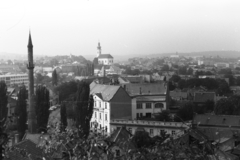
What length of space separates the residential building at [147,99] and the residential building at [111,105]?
30.9 inches

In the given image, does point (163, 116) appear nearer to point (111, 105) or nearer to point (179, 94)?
point (111, 105)

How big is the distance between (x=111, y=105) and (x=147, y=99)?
10.0ft

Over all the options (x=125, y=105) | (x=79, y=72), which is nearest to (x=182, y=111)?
(x=125, y=105)

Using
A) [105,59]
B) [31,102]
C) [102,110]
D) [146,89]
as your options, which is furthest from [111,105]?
[105,59]

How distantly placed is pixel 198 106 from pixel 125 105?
6.03 meters

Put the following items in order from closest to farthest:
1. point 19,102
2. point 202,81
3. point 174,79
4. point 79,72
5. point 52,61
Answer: point 19,102, point 202,81, point 174,79, point 79,72, point 52,61

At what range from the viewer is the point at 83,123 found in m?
15.3

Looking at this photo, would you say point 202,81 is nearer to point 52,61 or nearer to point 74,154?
point 74,154

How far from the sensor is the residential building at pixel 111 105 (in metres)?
18.3

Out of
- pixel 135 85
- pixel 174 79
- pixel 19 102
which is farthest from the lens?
pixel 174 79

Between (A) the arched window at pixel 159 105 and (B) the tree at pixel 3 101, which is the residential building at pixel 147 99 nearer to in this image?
(A) the arched window at pixel 159 105

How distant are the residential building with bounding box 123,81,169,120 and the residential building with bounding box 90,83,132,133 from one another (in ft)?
2.58

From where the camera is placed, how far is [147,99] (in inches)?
818

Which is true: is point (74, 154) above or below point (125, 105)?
above
